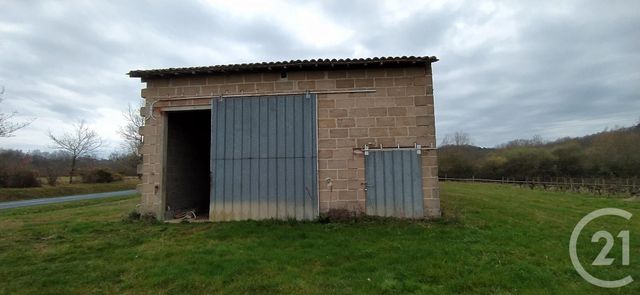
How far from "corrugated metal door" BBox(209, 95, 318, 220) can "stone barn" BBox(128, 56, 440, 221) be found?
0.02m

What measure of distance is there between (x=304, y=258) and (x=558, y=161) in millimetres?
34983

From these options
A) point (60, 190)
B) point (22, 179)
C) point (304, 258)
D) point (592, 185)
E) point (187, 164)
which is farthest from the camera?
point (60, 190)

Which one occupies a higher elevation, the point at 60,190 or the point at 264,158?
the point at 264,158

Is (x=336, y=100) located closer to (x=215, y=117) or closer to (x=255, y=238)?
(x=215, y=117)

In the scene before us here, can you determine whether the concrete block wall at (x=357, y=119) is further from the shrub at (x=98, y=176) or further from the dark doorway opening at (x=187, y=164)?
the shrub at (x=98, y=176)

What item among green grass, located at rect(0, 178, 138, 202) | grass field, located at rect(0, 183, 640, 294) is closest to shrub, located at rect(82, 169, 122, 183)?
green grass, located at rect(0, 178, 138, 202)

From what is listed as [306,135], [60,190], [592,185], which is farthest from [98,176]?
[592,185]

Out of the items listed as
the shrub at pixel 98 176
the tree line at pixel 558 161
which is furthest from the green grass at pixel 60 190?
the tree line at pixel 558 161

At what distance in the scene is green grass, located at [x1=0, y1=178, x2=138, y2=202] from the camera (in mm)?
23720

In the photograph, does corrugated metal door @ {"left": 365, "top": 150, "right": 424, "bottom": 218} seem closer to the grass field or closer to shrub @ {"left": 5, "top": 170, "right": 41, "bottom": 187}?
the grass field

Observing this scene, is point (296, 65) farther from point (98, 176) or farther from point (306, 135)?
point (98, 176)

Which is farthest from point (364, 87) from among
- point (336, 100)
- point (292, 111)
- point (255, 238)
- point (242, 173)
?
point (255, 238)

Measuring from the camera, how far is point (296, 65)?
8.80 meters

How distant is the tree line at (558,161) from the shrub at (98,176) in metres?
35.3
